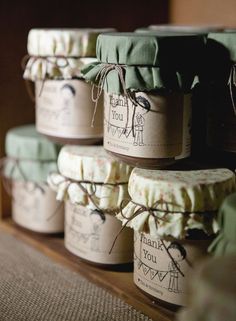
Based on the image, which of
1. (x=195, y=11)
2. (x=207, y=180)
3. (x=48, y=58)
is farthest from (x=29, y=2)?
(x=207, y=180)

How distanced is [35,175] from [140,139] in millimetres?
331

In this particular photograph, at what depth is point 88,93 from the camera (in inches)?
39.6

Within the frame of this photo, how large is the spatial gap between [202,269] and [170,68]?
33 centimetres

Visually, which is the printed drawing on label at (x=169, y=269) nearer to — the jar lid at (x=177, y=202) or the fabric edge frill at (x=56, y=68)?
the jar lid at (x=177, y=202)

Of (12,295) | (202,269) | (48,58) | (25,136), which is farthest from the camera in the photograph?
(25,136)

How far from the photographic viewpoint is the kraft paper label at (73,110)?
1.01m

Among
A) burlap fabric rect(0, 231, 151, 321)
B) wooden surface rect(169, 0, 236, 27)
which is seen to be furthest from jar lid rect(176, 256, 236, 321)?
wooden surface rect(169, 0, 236, 27)

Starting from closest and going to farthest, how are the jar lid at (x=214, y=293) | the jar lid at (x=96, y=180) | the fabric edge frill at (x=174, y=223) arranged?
the jar lid at (x=214, y=293) < the fabric edge frill at (x=174, y=223) < the jar lid at (x=96, y=180)

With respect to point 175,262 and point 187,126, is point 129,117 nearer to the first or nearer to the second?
point 187,126

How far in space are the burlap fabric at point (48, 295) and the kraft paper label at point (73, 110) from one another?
0.23 metres

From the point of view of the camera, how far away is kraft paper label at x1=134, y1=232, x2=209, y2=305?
800 mm

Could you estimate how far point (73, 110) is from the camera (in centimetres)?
101

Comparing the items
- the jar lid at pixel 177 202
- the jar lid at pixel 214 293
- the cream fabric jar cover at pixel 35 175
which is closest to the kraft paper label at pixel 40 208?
the cream fabric jar cover at pixel 35 175

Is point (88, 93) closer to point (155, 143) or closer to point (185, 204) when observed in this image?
point (155, 143)
